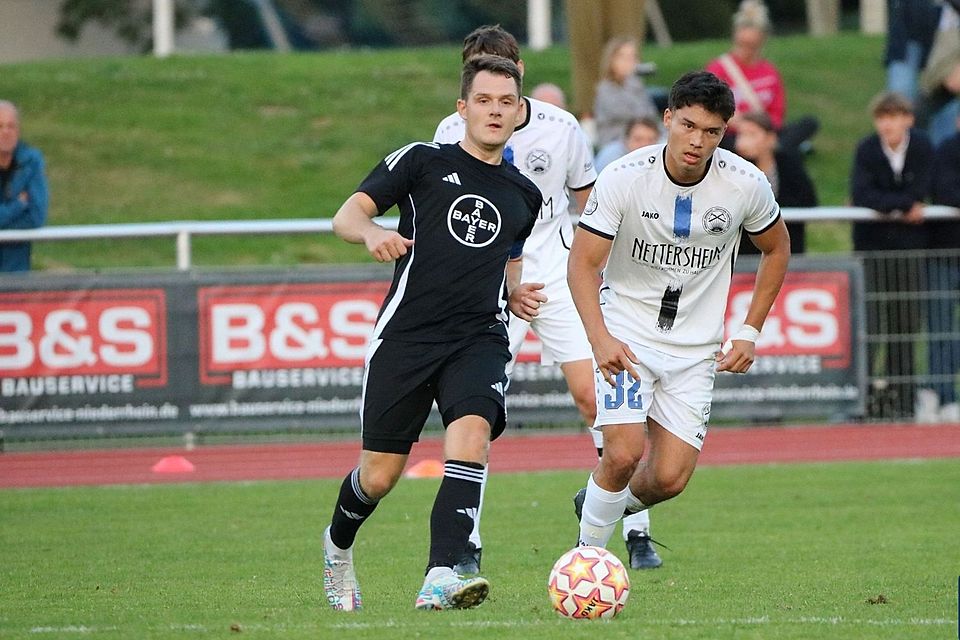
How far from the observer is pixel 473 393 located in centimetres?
696

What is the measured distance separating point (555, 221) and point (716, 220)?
209 centimetres

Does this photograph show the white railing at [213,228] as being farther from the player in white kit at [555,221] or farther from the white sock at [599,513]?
the white sock at [599,513]

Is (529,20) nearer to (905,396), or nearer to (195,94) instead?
(195,94)

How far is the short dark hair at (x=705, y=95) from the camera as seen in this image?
7.27m

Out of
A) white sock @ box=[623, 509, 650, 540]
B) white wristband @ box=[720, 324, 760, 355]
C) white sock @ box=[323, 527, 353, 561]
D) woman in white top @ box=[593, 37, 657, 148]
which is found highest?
woman in white top @ box=[593, 37, 657, 148]

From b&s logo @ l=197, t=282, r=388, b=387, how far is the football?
7.92 meters

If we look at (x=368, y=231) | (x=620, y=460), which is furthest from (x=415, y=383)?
(x=620, y=460)

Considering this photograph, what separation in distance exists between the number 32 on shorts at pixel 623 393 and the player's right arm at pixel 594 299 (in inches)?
6.2

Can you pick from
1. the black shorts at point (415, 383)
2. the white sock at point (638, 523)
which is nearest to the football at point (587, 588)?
the black shorts at point (415, 383)

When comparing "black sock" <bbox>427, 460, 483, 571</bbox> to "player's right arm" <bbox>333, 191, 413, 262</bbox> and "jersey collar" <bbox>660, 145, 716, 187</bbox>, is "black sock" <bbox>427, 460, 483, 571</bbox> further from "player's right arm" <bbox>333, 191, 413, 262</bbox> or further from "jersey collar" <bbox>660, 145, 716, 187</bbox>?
"jersey collar" <bbox>660, 145, 716, 187</bbox>

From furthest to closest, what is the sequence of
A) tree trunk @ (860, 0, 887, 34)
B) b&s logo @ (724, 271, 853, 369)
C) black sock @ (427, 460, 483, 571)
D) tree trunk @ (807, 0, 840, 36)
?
1. tree trunk @ (807, 0, 840, 36)
2. tree trunk @ (860, 0, 887, 34)
3. b&s logo @ (724, 271, 853, 369)
4. black sock @ (427, 460, 483, 571)

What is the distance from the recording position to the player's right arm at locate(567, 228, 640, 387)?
24.8ft

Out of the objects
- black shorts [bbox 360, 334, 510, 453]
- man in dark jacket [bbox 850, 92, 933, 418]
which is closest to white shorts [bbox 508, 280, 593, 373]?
black shorts [bbox 360, 334, 510, 453]

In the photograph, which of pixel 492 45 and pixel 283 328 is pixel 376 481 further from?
pixel 283 328
